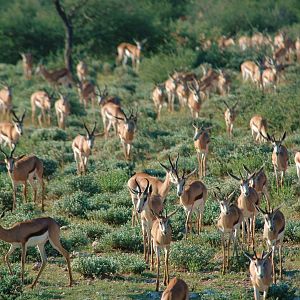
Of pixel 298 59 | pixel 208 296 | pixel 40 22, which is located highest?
pixel 40 22

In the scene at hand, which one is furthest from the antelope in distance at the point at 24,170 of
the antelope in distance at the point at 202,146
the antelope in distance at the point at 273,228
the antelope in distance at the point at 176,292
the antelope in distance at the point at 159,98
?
the antelope in distance at the point at 159,98

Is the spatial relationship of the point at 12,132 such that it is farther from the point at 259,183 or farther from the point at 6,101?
the point at 259,183

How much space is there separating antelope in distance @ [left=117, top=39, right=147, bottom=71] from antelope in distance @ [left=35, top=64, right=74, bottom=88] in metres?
4.12

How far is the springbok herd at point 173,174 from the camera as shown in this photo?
1020 cm

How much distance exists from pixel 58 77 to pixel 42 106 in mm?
5574

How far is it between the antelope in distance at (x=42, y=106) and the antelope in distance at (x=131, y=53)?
28.9 ft

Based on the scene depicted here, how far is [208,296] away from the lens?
9.60 m

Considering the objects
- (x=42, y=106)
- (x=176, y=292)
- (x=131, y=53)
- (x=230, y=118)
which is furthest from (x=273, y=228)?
(x=131, y=53)

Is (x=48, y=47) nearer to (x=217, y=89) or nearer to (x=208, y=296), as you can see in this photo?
(x=217, y=89)

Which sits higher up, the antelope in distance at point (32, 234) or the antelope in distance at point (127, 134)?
the antelope in distance at point (127, 134)

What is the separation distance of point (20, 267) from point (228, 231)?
2866mm

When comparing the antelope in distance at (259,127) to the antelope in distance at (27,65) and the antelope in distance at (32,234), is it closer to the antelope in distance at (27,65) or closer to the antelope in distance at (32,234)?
the antelope in distance at (32,234)

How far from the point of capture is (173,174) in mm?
12617

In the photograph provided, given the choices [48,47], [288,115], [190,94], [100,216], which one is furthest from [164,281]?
[48,47]
